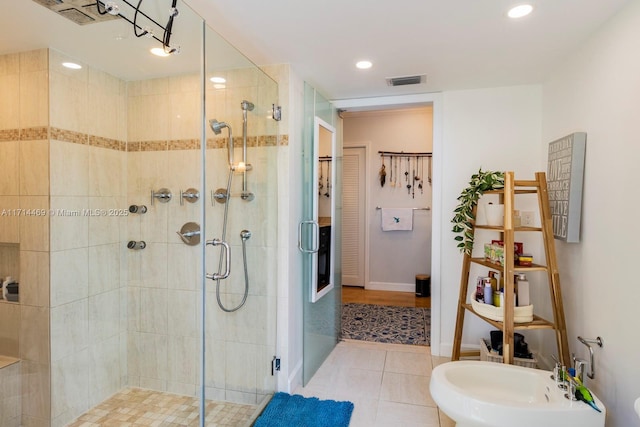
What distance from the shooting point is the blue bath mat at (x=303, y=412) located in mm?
2021

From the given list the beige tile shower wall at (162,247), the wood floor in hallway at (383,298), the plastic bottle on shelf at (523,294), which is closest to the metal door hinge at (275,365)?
the beige tile shower wall at (162,247)

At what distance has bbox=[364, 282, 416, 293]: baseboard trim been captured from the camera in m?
5.11

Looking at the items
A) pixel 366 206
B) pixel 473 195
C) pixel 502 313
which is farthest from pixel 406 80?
pixel 366 206

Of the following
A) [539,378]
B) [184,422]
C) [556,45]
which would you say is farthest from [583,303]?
[184,422]

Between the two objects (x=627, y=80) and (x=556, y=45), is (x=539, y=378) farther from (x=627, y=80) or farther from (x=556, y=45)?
(x=556, y=45)

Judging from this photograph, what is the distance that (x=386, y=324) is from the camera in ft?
12.4

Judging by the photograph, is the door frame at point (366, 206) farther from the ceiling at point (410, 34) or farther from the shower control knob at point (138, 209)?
the shower control knob at point (138, 209)

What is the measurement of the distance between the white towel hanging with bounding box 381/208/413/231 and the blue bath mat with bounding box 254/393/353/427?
3.15 m

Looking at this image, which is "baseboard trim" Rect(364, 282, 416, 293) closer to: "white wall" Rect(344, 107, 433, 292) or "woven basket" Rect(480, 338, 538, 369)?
"white wall" Rect(344, 107, 433, 292)

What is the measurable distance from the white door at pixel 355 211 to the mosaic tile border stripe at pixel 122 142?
3.02 meters

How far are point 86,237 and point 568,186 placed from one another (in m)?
2.81

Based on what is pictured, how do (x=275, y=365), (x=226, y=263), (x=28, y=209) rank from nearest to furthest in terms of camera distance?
(x=28, y=209) → (x=226, y=263) → (x=275, y=365)

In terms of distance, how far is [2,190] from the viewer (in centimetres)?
163

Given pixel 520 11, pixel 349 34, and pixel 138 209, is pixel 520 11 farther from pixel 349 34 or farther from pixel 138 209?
pixel 138 209
